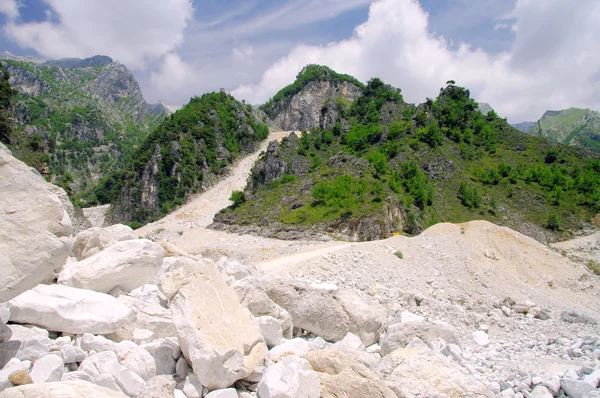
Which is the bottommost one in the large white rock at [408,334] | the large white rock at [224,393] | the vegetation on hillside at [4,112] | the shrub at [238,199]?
the large white rock at [408,334]

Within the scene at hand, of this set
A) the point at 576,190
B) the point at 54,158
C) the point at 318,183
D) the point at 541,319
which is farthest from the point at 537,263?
the point at 54,158

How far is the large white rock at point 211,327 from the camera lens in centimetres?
461

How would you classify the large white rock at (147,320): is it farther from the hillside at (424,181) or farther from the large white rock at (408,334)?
the hillside at (424,181)

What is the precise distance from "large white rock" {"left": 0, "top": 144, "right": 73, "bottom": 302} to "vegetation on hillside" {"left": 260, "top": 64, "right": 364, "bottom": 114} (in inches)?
4465

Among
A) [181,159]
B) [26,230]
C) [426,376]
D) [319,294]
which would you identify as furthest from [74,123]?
[426,376]

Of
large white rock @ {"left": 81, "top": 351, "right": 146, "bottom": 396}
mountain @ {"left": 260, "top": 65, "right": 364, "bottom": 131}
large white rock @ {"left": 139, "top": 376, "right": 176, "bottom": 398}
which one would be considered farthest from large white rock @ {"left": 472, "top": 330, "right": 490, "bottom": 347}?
mountain @ {"left": 260, "top": 65, "right": 364, "bottom": 131}

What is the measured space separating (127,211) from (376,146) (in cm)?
4330

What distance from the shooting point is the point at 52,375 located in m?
3.88

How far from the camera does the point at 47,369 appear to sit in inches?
154

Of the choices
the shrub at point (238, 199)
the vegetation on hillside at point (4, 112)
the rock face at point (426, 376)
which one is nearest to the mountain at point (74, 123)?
the vegetation on hillside at point (4, 112)

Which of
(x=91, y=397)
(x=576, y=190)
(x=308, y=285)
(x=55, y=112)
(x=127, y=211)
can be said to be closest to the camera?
(x=91, y=397)

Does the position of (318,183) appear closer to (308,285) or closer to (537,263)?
(537,263)

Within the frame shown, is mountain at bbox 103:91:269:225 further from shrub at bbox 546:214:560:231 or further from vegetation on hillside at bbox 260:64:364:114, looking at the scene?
shrub at bbox 546:214:560:231

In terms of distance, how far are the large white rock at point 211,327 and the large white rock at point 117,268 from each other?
1.46 meters
